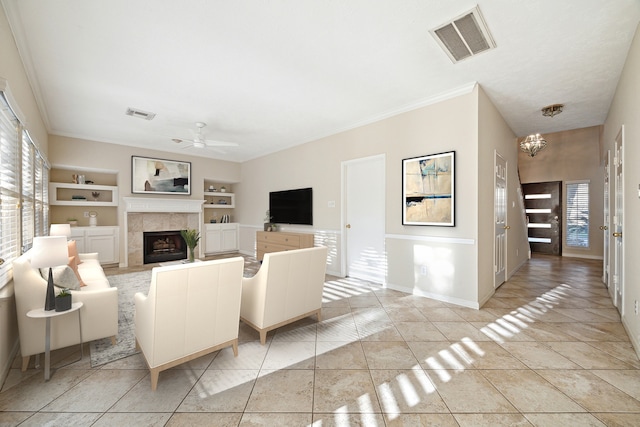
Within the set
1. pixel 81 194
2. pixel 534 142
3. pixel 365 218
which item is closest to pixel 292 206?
pixel 365 218

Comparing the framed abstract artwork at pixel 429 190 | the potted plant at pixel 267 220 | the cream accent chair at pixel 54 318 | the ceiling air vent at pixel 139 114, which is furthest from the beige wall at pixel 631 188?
the ceiling air vent at pixel 139 114

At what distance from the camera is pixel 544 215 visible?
7668 millimetres

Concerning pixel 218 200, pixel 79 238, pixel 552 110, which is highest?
pixel 552 110

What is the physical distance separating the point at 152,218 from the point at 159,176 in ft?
3.35

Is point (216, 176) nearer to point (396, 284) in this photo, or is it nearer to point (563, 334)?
point (396, 284)

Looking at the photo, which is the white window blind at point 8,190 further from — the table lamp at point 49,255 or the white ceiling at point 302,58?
the white ceiling at point 302,58

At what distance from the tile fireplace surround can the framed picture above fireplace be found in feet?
1.01

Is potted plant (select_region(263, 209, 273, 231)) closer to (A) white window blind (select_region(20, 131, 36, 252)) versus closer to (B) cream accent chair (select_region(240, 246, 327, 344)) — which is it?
(B) cream accent chair (select_region(240, 246, 327, 344))

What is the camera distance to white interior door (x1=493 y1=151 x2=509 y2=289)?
414 cm

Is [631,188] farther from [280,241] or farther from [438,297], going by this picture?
[280,241]

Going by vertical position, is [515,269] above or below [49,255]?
below

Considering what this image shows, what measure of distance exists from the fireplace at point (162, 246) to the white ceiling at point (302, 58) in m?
2.92

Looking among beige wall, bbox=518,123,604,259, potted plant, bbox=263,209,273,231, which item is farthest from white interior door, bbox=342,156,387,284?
beige wall, bbox=518,123,604,259

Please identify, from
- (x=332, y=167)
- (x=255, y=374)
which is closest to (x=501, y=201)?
(x=332, y=167)
